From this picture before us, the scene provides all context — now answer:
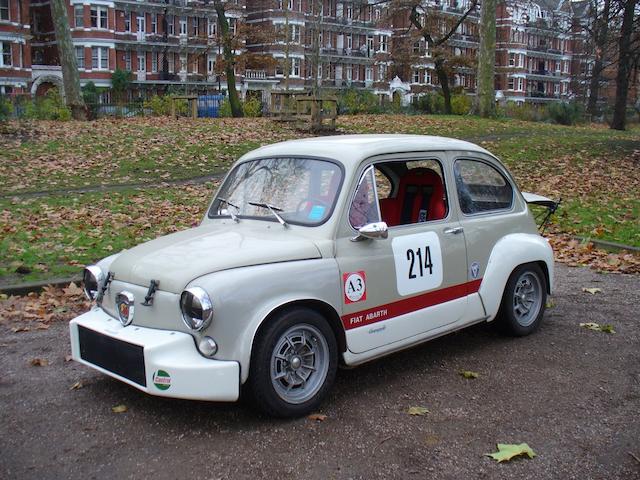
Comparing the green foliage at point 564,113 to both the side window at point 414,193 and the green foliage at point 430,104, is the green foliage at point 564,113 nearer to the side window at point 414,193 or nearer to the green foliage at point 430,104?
the green foliage at point 430,104

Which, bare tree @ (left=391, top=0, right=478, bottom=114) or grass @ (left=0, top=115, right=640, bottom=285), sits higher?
bare tree @ (left=391, top=0, right=478, bottom=114)

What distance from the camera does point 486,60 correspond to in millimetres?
30078

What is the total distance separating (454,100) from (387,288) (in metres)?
41.0

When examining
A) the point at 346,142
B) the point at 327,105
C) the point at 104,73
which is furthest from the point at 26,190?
the point at 104,73

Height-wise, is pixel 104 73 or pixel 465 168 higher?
pixel 104 73

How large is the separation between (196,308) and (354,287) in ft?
3.86

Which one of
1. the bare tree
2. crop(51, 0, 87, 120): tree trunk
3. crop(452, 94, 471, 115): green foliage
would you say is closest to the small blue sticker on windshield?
crop(51, 0, 87, 120): tree trunk

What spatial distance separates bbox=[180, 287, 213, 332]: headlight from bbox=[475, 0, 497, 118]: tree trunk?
27.7m

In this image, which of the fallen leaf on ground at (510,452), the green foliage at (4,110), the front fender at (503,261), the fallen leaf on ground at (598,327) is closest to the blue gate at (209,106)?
the green foliage at (4,110)

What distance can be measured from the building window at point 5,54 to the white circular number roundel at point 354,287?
58.7 m

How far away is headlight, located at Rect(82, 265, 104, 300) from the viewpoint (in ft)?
16.7

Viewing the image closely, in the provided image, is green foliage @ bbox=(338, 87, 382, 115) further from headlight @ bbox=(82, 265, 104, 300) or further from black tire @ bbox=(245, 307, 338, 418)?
black tire @ bbox=(245, 307, 338, 418)

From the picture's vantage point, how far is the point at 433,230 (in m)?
5.65

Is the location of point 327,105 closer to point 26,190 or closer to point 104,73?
point 26,190
